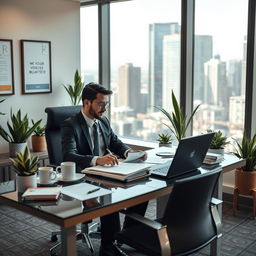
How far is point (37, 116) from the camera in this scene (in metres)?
4.98

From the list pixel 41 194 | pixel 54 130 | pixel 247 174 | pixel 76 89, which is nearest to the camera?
pixel 41 194

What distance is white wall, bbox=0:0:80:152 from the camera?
463cm

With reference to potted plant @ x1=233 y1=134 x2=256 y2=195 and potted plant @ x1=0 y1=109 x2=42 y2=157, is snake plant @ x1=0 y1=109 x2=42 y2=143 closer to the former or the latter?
potted plant @ x1=0 y1=109 x2=42 y2=157

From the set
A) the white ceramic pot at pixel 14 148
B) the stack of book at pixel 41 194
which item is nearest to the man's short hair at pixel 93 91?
the stack of book at pixel 41 194

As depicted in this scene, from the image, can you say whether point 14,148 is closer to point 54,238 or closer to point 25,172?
point 54,238

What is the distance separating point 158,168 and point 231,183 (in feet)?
6.30

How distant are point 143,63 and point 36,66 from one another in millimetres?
1310

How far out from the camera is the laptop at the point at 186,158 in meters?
2.28

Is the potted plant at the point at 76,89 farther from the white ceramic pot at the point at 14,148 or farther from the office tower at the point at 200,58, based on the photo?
the office tower at the point at 200,58

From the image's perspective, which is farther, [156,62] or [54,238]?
[156,62]

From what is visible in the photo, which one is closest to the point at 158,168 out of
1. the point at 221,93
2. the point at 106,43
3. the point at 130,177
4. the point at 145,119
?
the point at 130,177

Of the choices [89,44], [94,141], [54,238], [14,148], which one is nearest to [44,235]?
[54,238]

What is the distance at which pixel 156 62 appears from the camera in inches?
195

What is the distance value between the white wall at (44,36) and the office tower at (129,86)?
62 centimetres
